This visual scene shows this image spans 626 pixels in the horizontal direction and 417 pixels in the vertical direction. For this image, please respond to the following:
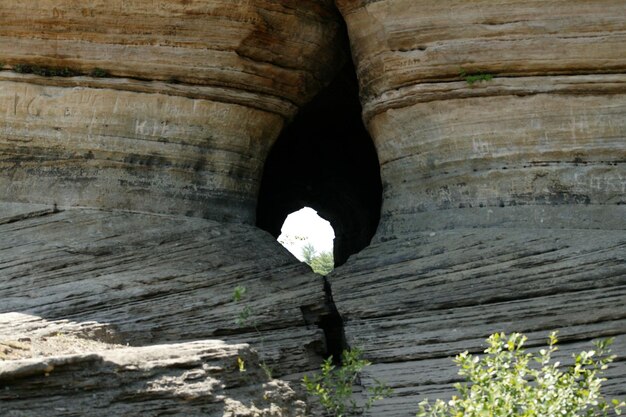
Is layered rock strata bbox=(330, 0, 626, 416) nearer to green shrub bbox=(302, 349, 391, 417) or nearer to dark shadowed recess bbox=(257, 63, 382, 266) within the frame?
green shrub bbox=(302, 349, 391, 417)

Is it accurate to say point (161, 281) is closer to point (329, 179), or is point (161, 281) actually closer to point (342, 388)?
point (342, 388)

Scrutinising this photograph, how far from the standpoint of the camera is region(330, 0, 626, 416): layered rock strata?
26.6ft

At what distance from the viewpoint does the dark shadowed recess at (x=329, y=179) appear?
14.2 m

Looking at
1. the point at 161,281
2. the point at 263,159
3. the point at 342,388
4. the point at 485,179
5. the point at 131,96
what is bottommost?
the point at 342,388

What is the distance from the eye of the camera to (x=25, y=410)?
5840 millimetres

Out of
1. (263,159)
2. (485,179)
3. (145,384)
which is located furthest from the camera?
(263,159)

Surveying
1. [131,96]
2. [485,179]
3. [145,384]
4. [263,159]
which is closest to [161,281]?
[131,96]

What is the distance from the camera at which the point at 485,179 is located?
9.24m

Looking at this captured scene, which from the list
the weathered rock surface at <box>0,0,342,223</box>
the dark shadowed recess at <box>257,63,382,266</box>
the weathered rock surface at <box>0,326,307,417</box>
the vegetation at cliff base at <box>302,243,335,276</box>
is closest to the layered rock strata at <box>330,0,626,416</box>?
the weathered rock surface at <box>0,0,342,223</box>

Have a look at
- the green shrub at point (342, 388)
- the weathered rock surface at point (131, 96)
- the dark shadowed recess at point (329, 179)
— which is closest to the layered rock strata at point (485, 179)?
the green shrub at point (342, 388)

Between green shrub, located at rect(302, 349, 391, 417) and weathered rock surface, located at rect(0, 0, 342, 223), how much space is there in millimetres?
2812

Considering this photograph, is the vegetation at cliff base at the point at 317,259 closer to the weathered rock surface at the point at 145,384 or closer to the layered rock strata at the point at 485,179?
the layered rock strata at the point at 485,179

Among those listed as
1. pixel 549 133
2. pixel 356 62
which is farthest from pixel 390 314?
pixel 356 62

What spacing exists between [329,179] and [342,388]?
7499mm
